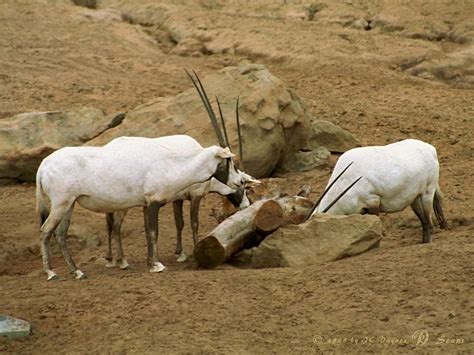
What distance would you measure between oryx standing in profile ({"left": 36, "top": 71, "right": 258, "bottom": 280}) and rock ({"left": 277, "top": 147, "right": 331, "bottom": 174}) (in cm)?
405

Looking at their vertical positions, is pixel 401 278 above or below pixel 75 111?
above

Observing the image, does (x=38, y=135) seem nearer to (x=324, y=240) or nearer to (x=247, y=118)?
(x=247, y=118)

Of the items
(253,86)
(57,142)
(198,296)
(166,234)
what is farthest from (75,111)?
(198,296)

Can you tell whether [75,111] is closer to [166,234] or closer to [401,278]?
[166,234]

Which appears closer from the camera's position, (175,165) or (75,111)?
(175,165)

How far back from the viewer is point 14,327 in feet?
22.9

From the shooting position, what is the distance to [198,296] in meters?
7.54

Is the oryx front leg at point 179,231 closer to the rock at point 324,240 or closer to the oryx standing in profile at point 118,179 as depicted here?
the oryx standing in profile at point 118,179

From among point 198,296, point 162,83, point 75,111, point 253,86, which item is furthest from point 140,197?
point 162,83

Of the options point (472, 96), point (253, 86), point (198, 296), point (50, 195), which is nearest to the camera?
point (198, 296)

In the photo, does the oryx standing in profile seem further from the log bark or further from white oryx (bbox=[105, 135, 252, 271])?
the log bark

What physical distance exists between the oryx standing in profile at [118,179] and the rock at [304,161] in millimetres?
4051

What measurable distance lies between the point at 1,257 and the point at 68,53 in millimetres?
9420

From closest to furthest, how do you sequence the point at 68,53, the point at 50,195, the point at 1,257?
the point at 50,195 < the point at 1,257 < the point at 68,53
